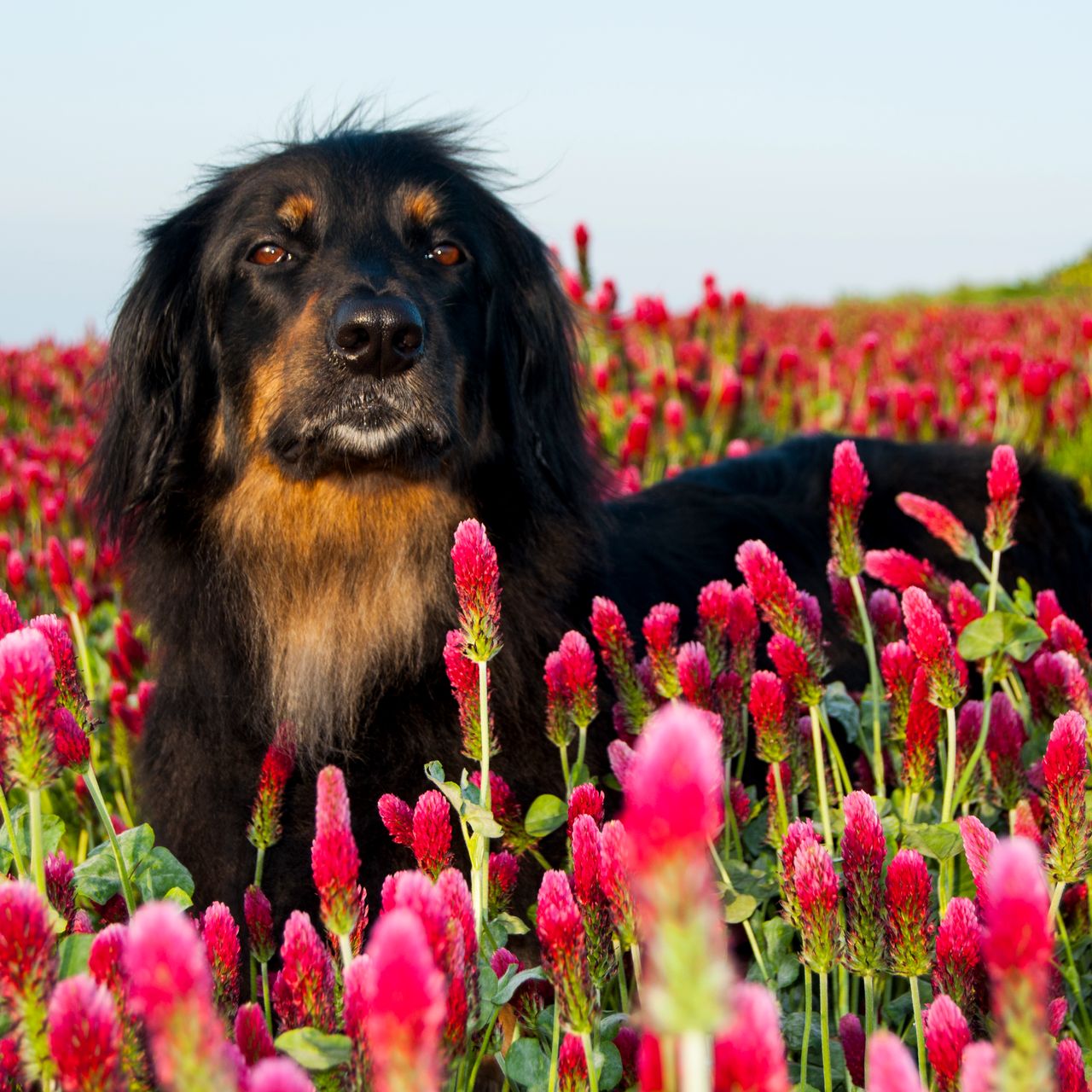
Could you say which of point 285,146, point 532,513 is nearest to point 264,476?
point 532,513

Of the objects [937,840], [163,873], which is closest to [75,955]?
[163,873]

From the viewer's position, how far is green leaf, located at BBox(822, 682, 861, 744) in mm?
2590

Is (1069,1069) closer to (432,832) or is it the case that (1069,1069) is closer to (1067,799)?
(1067,799)

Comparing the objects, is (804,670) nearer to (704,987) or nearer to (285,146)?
(704,987)

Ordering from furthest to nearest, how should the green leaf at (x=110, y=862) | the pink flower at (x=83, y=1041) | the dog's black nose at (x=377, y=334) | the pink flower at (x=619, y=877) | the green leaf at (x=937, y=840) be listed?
1. the dog's black nose at (x=377, y=334)
2. the green leaf at (x=937, y=840)
3. the green leaf at (x=110, y=862)
4. the pink flower at (x=619, y=877)
5. the pink flower at (x=83, y=1041)

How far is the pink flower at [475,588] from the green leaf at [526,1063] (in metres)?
0.51

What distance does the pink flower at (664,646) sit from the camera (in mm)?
2273

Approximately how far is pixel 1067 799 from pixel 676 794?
1257mm

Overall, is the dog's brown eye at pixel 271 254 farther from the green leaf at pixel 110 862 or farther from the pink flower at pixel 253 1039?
the pink flower at pixel 253 1039

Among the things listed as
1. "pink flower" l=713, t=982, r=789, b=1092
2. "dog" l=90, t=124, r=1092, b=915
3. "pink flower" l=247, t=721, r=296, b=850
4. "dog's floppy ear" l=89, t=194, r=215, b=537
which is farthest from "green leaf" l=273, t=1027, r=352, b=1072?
"dog's floppy ear" l=89, t=194, r=215, b=537

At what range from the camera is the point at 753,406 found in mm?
8484

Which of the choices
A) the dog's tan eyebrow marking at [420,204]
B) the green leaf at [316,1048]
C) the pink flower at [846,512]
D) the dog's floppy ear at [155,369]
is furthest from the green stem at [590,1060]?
the dog's tan eyebrow marking at [420,204]

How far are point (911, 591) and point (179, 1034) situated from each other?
1.61 metres

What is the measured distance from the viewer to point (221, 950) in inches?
56.4
